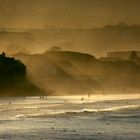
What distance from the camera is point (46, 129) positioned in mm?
118750

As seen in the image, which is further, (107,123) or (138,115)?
(138,115)

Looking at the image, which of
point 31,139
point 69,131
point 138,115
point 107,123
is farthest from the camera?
point 138,115

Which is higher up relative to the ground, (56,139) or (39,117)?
(39,117)

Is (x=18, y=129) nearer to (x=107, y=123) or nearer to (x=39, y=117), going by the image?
(x=107, y=123)

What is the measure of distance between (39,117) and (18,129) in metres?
31.4

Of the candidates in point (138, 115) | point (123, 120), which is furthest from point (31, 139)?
point (138, 115)

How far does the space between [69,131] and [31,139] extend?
13.0 metres

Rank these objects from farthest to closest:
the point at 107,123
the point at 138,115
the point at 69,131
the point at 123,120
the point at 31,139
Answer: the point at 138,115 → the point at 123,120 → the point at 107,123 → the point at 69,131 → the point at 31,139

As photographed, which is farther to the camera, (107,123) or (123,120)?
(123,120)

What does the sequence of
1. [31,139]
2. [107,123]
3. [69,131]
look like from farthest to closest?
1. [107,123]
2. [69,131]
3. [31,139]

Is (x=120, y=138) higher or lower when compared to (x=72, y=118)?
lower

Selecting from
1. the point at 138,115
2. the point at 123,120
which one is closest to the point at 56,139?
the point at 123,120

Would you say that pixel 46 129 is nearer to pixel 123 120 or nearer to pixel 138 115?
pixel 123 120

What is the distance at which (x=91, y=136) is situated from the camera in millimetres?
108125
